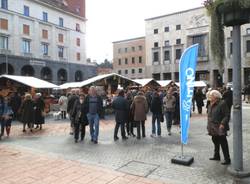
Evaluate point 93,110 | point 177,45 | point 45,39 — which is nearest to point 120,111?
point 93,110

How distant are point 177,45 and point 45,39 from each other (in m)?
Answer: 26.9

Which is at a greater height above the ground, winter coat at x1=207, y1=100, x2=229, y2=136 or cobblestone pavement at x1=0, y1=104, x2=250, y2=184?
winter coat at x1=207, y1=100, x2=229, y2=136

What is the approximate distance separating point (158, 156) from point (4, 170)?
3.64 m

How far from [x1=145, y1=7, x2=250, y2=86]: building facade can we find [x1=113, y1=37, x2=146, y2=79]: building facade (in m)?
5.14

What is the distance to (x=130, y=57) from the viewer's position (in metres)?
70.4

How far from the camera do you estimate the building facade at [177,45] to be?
173ft

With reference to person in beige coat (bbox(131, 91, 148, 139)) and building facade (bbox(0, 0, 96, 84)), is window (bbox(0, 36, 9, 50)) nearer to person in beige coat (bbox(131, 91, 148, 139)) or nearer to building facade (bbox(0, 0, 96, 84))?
building facade (bbox(0, 0, 96, 84))

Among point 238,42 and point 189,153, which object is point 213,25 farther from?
point 189,153

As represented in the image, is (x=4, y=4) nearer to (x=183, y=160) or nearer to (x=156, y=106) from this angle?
(x=156, y=106)

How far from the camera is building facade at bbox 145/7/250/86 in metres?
52.8

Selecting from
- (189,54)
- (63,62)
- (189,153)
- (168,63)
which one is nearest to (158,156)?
(189,153)

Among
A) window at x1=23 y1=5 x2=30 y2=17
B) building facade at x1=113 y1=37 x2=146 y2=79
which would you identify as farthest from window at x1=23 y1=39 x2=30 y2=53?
building facade at x1=113 y1=37 x2=146 y2=79

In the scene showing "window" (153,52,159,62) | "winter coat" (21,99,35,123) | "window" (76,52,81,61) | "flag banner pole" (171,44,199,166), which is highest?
"window" (153,52,159,62)

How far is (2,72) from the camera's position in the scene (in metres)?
35.0
